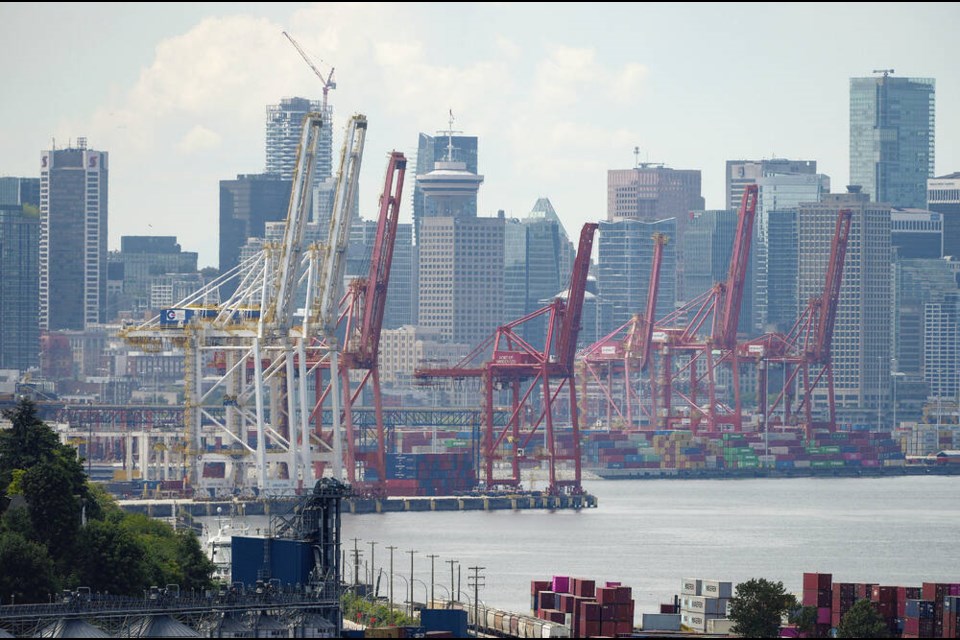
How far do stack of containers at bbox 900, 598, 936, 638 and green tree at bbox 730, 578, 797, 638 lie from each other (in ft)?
10.6

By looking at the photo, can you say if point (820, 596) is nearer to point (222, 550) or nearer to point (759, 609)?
point (759, 609)

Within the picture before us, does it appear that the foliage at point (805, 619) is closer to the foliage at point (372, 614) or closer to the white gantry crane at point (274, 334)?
the foliage at point (372, 614)

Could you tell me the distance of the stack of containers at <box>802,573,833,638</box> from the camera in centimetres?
7425

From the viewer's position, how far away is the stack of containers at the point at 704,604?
74688 millimetres

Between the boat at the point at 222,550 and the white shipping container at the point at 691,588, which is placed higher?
the boat at the point at 222,550

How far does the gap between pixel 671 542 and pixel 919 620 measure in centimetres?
4170

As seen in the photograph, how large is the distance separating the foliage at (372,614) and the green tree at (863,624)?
11.6m

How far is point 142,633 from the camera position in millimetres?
54375

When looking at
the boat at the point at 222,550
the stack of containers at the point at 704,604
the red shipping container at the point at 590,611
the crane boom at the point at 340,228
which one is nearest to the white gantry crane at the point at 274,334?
the crane boom at the point at 340,228

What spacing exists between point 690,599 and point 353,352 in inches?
2412

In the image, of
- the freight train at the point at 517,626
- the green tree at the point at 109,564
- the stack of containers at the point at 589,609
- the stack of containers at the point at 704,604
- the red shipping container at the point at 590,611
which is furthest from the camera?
the stack of containers at the point at 704,604

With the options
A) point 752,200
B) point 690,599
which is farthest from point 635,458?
point 690,599

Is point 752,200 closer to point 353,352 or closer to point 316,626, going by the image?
point 353,352

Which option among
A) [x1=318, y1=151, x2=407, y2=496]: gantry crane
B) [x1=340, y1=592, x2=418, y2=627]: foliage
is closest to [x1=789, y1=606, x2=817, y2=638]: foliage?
[x1=340, y1=592, x2=418, y2=627]: foliage
